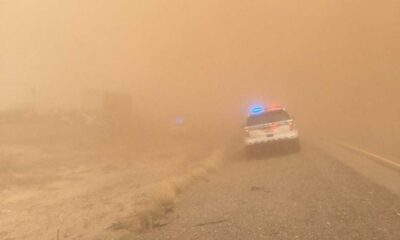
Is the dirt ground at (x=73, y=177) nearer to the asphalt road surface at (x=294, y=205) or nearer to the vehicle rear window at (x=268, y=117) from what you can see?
the asphalt road surface at (x=294, y=205)

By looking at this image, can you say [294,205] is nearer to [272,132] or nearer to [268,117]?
[272,132]

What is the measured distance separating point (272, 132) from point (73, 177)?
1022 cm

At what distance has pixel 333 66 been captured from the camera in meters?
108

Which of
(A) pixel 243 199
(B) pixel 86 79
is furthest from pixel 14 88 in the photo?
(A) pixel 243 199

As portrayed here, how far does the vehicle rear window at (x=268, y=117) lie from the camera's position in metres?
23.1

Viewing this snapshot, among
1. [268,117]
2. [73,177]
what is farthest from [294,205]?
[73,177]

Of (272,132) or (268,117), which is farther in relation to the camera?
(268,117)

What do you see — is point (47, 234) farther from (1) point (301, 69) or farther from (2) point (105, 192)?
(1) point (301, 69)

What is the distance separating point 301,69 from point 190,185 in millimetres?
100651

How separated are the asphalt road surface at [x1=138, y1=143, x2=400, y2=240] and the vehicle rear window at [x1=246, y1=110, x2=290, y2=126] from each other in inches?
187

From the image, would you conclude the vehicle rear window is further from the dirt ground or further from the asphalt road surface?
the asphalt road surface

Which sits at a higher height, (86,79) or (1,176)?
(86,79)

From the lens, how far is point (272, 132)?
22.6 meters

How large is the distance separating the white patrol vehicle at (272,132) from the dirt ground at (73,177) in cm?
384
